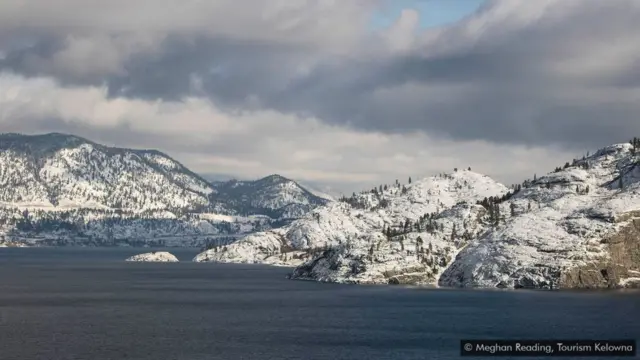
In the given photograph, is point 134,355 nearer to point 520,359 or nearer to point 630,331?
point 520,359

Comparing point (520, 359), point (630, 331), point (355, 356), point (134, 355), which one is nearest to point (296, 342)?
point (355, 356)

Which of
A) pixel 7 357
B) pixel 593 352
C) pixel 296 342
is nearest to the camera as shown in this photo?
pixel 7 357

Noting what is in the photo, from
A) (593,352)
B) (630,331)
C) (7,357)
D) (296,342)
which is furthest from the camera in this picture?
(630,331)

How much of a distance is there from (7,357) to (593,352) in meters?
127

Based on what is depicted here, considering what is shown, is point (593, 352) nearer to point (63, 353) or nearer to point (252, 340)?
point (252, 340)

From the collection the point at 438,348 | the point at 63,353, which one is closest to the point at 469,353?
the point at 438,348

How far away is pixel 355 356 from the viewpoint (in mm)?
166125

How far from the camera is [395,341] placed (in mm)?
188625

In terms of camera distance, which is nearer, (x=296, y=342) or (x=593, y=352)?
(x=593, y=352)

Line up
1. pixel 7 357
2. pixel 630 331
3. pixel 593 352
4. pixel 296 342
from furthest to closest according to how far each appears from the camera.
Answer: pixel 630 331 → pixel 296 342 → pixel 593 352 → pixel 7 357

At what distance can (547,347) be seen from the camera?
174m

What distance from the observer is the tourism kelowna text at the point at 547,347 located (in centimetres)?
16762

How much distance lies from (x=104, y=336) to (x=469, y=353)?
296 feet

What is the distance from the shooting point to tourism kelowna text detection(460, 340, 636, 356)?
16762 cm
